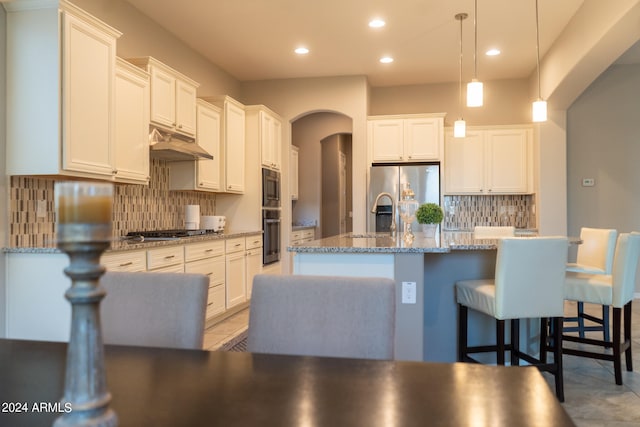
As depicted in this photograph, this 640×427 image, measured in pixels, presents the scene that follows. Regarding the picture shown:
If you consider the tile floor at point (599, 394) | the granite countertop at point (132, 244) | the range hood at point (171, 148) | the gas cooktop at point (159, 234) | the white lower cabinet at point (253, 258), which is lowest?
the tile floor at point (599, 394)

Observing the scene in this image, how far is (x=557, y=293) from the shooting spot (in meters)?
2.50

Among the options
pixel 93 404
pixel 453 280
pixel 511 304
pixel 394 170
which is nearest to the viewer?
pixel 93 404

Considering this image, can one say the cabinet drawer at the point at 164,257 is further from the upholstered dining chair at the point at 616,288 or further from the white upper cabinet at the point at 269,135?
the upholstered dining chair at the point at 616,288

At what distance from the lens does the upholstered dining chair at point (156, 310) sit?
1358 millimetres

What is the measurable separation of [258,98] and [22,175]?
396cm

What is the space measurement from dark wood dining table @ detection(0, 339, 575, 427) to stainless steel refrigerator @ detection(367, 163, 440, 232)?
16.0ft

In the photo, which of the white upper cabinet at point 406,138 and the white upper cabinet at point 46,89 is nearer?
the white upper cabinet at point 46,89

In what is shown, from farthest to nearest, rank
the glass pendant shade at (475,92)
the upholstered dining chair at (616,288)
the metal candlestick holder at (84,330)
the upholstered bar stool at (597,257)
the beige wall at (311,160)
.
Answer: the beige wall at (311,160) → the glass pendant shade at (475,92) → the upholstered bar stool at (597,257) → the upholstered dining chair at (616,288) → the metal candlestick holder at (84,330)

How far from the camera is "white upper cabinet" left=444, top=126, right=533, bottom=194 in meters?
6.14

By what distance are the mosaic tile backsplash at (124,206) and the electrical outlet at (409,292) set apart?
231cm

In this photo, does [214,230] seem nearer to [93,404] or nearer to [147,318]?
[147,318]

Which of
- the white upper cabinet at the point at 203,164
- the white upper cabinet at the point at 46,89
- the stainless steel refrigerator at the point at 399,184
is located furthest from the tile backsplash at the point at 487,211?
the white upper cabinet at the point at 46,89

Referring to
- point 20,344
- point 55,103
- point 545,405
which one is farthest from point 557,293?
point 55,103

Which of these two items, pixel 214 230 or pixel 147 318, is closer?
pixel 147 318
